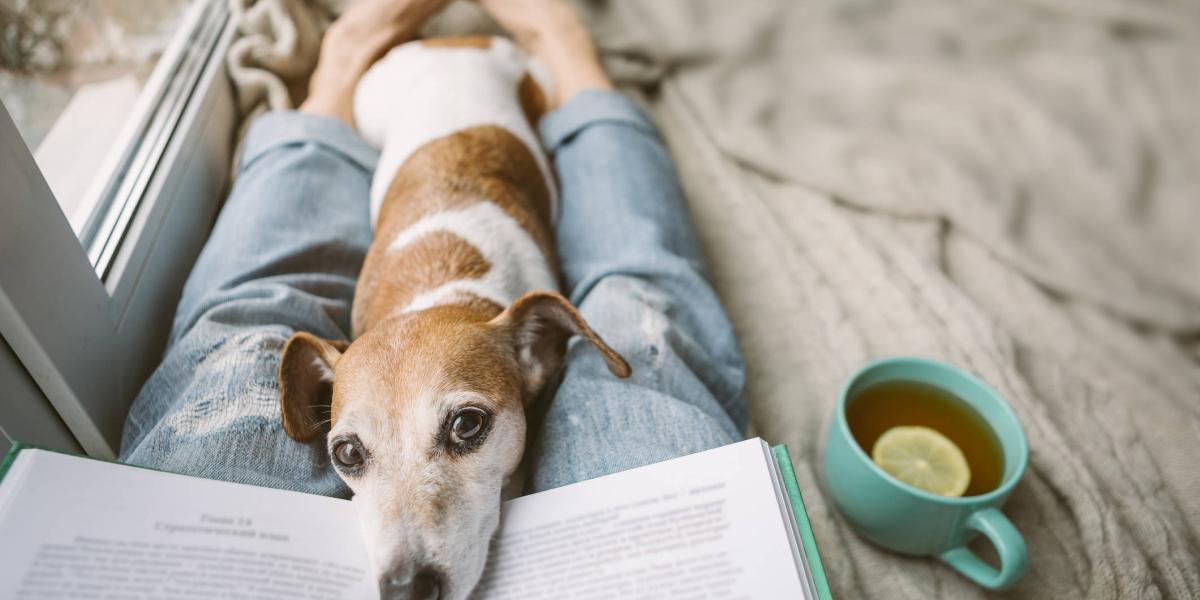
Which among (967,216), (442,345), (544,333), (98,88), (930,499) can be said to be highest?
(98,88)

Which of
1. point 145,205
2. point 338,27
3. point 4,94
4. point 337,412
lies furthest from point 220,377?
point 338,27

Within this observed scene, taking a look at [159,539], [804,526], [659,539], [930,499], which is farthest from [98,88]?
[930,499]

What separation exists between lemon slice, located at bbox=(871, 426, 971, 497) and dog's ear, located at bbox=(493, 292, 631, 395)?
0.46 meters

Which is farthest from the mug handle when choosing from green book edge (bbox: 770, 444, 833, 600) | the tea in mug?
green book edge (bbox: 770, 444, 833, 600)

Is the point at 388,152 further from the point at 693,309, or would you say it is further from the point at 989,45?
the point at 989,45

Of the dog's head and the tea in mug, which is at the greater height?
the dog's head

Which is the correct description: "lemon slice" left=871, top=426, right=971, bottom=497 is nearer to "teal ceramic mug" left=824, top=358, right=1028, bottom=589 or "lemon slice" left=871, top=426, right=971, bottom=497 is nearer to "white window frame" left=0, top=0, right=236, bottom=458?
"teal ceramic mug" left=824, top=358, right=1028, bottom=589

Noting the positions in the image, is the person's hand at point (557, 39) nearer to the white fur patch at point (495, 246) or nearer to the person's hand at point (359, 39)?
the person's hand at point (359, 39)

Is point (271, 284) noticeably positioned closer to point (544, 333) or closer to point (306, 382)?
point (306, 382)

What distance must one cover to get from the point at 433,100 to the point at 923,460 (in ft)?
3.99

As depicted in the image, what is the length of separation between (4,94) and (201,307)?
46 cm

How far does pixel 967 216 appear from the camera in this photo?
5.19ft

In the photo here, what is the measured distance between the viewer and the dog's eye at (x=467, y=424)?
89 centimetres

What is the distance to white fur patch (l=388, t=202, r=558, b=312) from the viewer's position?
Result: 3.93 ft
